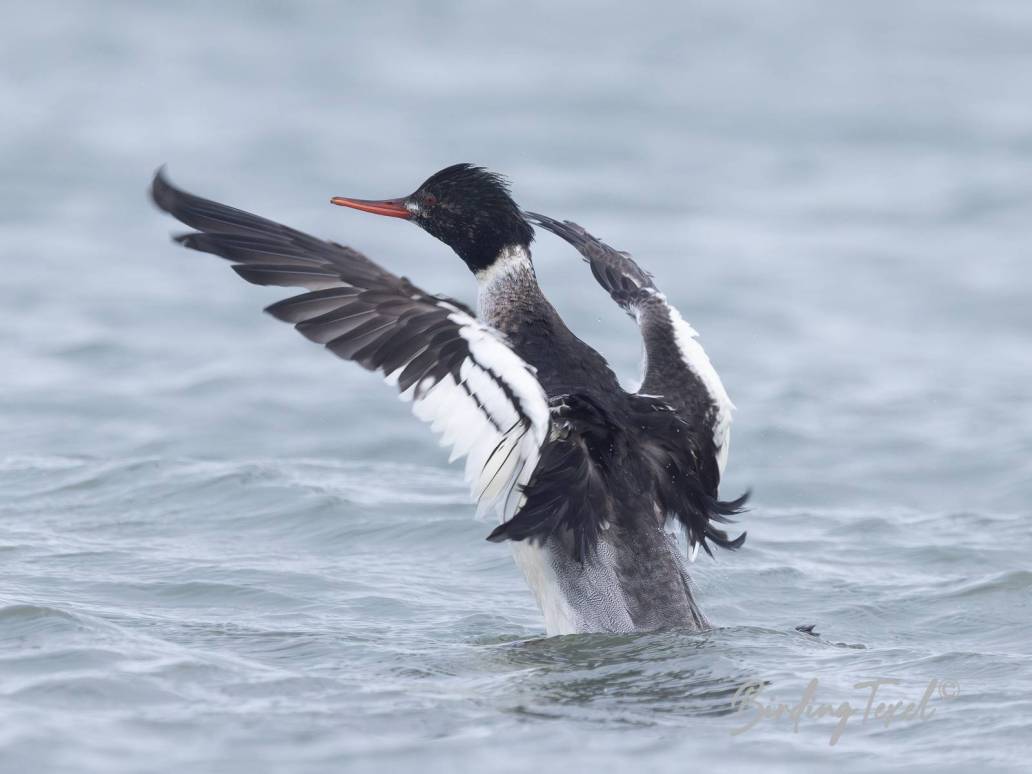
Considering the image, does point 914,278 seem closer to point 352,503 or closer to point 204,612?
point 352,503

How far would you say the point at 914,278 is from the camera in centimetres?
1371

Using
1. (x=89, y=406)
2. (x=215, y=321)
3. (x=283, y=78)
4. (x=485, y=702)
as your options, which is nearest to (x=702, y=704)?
(x=485, y=702)

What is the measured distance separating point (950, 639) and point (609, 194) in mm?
8571

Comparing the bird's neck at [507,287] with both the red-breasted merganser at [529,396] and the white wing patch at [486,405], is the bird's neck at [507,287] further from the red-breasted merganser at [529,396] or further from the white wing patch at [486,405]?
the white wing patch at [486,405]

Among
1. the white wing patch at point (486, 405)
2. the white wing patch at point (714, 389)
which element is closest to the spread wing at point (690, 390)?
the white wing patch at point (714, 389)

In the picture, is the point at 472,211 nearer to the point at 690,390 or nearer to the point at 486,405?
the point at 690,390

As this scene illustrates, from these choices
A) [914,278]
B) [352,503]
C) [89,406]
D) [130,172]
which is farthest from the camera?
[130,172]

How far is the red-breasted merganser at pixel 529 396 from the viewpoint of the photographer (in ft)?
20.8

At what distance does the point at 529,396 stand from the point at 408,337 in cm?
55

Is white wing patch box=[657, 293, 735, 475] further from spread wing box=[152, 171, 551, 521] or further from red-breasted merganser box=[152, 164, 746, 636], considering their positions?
spread wing box=[152, 171, 551, 521]

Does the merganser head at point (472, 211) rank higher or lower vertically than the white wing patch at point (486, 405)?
higher

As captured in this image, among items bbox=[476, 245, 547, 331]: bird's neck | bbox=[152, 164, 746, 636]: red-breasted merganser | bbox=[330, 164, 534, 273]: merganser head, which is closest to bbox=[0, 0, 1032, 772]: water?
bbox=[152, 164, 746, 636]: red-breasted merganser

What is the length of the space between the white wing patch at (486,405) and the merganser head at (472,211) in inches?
56.7

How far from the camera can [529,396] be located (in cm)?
630
